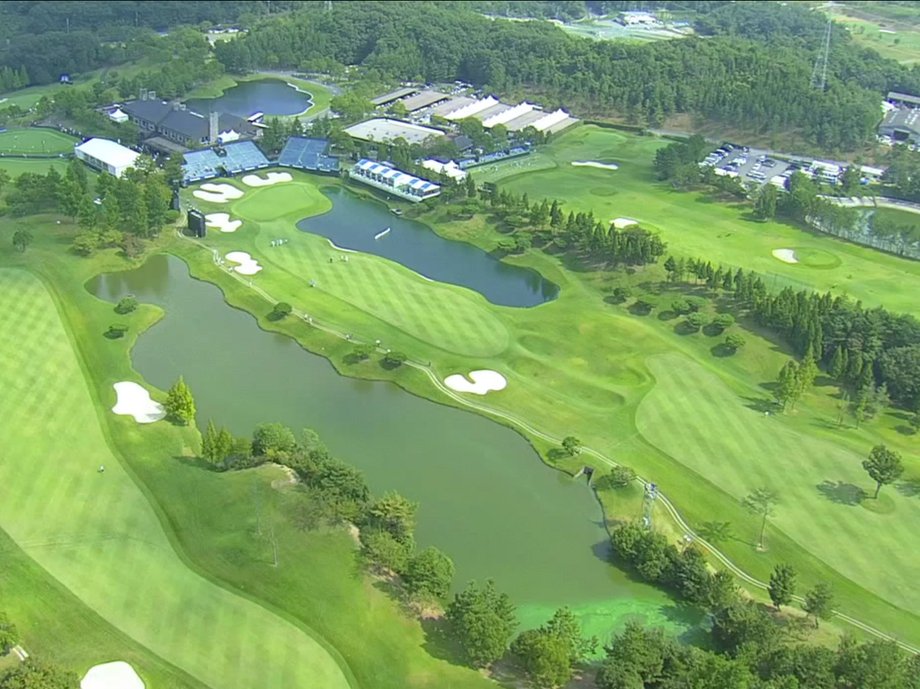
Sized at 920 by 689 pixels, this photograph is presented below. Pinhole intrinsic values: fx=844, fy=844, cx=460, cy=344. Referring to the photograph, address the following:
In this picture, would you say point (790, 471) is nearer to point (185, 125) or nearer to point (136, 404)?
point (136, 404)

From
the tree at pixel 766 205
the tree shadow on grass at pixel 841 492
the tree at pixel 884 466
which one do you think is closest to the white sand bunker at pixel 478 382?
the tree shadow on grass at pixel 841 492

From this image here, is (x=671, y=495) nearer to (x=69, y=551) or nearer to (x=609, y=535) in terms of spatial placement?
(x=609, y=535)

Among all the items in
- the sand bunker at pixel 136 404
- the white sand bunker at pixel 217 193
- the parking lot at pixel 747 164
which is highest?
the parking lot at pixel 747 164

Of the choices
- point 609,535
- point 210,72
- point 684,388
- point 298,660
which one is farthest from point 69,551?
point 210,72

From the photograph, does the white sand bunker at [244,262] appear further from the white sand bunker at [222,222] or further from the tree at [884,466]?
the tree at [884,466]

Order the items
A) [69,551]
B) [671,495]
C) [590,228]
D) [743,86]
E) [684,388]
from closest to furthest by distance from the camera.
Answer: [69,551] < [671,495] < [684,388] < [590,228] < [743,86]

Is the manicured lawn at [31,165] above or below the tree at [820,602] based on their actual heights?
above

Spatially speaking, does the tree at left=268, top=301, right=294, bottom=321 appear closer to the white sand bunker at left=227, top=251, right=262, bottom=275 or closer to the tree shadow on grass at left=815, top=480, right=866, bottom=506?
the white sand bunker at left=227, top=251, right=262, bottom=275
